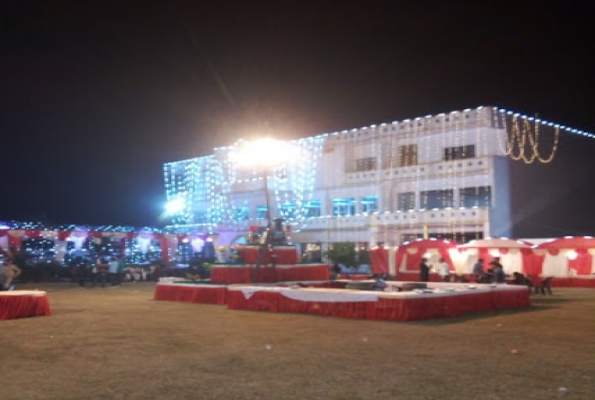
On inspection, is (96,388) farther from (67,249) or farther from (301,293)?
(67,249)

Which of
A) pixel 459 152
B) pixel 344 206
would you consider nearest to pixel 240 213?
pixel 344 206

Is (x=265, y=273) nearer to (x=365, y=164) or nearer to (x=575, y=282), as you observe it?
(x=575, y=282)

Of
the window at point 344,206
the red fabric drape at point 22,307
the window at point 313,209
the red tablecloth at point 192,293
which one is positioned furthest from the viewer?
the window at point 313,209

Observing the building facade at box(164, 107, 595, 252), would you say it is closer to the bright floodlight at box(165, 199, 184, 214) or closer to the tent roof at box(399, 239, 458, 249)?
the tent roof at box(399, 239, 458, 249)

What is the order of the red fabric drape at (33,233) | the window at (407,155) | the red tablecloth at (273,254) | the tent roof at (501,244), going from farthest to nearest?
1. the window at (407,155)
2. the red fabric drape at (33,233)
3. the tent roof at (501,244)
4. the red tablecloth at (273,254)

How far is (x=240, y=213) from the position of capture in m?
43.9

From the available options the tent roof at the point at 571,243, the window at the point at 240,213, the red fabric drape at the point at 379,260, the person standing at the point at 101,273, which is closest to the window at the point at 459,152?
the red fabric drape at the point at 379,260

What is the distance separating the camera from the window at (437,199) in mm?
34156

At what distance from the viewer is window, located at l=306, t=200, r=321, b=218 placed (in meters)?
40.8

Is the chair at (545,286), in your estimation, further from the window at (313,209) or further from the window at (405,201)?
the window at (313,209)

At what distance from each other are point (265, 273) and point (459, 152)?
1648cm

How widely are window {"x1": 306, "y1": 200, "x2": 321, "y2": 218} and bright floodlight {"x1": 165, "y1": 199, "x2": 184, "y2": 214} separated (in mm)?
11309

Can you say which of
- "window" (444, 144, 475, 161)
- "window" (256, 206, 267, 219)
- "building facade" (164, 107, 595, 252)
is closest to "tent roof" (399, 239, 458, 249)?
"building facade" (164, 107, 595, 252)

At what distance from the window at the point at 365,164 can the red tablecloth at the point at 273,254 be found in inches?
647
